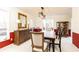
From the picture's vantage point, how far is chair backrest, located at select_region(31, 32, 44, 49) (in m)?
2.00

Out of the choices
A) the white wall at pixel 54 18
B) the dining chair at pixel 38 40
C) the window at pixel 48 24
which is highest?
the white wall at pixel 54 18

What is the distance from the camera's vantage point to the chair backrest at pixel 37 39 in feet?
6.56

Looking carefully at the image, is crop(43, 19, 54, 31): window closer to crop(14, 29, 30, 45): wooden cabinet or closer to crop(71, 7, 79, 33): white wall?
crop(71, 7, 79, 33): white wall

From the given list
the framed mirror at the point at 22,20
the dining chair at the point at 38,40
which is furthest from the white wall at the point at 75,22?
the framed mirror at the point at 22,20

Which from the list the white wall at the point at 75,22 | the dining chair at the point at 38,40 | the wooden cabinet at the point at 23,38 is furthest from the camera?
the wooden cabinet at the point at 23,38

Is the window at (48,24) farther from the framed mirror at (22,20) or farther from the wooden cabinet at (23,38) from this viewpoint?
the wooden cabinet at (23,38)

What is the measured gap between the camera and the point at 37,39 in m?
2.07

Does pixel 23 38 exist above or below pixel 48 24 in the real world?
below

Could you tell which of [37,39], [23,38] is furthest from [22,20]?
[23,38]

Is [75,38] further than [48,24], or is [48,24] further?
[75,38]

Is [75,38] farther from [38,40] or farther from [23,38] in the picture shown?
[23,38]

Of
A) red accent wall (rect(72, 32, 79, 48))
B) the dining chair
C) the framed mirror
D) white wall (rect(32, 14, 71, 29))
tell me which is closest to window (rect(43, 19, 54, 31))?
white wall (rect(32, 14, 71, 29))
